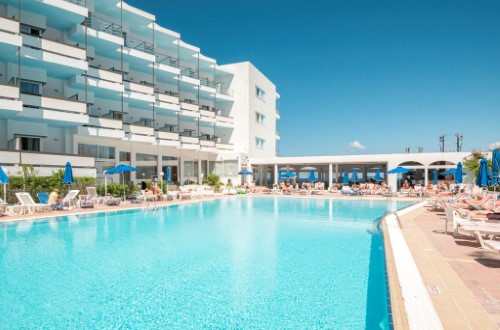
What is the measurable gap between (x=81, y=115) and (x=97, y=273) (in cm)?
1558

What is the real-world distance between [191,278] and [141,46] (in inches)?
973

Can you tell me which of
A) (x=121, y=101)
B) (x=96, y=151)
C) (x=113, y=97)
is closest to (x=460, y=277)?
(x=96, y=151)

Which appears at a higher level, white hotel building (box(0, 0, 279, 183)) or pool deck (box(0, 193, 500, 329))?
white hotel building (box(0, 0, 279, 183))

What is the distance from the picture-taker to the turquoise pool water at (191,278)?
4.49 meters

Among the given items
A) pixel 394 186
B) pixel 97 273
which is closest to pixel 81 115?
pixel 97 273

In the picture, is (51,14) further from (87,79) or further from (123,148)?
(123,148)

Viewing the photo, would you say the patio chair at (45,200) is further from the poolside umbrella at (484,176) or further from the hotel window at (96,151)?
the poolside umbrella at (484,176)

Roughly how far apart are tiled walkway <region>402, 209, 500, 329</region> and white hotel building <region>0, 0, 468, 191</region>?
17978 mm

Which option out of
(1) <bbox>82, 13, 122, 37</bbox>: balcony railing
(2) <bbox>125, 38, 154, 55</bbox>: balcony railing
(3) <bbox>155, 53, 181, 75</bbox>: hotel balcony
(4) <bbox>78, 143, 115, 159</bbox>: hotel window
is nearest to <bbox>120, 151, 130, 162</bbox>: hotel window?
(4) <bbox>78, 143, 115, 159</bbox>: hotel window

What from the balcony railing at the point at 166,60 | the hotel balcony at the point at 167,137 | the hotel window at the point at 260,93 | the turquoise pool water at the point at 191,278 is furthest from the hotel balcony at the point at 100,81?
the hotel window at the point at 260,93

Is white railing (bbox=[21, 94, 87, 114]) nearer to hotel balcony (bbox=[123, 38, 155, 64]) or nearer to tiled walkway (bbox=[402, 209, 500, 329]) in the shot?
hotel balcony (bbox=[123, 38, 155, 64])

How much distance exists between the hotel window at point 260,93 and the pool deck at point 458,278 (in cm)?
3046

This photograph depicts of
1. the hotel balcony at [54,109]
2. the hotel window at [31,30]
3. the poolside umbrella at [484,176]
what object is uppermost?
the hotel window at [31,30]

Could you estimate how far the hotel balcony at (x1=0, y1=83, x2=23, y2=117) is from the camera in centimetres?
1545
